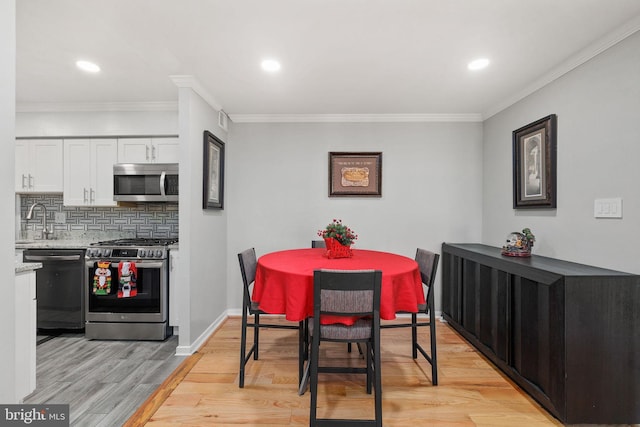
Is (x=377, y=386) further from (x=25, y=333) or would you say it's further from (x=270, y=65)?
(x=270, y=65)

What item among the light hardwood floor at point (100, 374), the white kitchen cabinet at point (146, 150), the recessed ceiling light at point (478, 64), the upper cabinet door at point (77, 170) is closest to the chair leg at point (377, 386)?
the light hardwood floor at point (100, 374)

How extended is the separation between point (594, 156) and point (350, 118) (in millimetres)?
2229

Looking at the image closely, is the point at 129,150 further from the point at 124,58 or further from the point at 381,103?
the point at 381,103

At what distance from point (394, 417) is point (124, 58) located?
125 inches

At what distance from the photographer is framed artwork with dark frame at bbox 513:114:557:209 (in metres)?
2.36

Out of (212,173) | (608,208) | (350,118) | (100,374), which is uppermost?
(350,118)

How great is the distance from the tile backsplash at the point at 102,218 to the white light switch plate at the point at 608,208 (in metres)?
3.91

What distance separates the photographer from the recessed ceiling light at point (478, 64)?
7.39 ft

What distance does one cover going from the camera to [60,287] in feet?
9.57

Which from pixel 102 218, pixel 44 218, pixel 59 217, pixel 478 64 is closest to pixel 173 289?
pixel 102 218

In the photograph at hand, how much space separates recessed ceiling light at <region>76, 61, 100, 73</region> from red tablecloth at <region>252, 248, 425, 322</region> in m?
2.11

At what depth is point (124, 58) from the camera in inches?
89.7

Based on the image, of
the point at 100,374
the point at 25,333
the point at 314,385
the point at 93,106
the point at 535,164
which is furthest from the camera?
the point at 93,106

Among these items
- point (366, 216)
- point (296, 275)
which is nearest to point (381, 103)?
point (366, 216)
